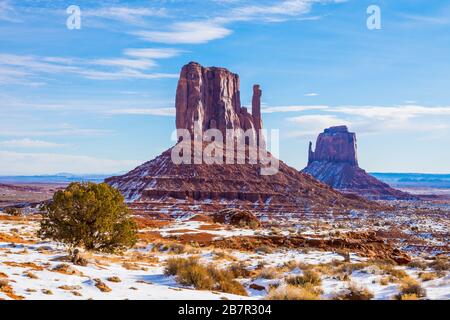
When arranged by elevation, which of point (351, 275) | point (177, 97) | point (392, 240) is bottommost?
point (392, 240)

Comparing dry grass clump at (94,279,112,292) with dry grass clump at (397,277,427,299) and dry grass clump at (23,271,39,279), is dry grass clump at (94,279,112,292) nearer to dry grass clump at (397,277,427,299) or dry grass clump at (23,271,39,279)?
dry grass clump at (23,271,39,279)

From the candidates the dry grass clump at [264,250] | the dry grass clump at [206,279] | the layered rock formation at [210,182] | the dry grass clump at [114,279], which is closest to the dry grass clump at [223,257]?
the dry grass clump at [264,250]

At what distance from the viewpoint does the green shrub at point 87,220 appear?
68.9 feet

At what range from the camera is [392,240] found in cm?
5375

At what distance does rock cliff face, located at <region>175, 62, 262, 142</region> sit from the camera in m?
115

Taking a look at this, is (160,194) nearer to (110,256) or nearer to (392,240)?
(392,240)

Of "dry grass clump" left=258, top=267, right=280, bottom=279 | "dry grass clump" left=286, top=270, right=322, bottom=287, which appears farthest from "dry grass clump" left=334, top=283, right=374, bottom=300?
"dry grass clump" left=258, top=267, right=280, bottom=279

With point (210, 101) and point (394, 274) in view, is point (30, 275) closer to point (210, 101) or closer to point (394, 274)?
point (394, 274)

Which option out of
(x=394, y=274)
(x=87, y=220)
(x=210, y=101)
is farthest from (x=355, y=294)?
(x=210, y=101)

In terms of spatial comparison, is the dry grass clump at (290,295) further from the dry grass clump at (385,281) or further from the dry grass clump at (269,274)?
the dry grass clump at (385,281)

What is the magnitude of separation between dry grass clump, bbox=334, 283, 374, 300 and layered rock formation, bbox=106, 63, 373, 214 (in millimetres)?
67063

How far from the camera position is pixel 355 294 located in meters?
14.0
